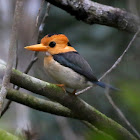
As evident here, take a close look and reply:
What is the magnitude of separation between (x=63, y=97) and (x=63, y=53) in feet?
1.67

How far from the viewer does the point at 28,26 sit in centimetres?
420

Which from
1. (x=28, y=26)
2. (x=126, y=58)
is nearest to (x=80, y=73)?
(x=126, y=58)

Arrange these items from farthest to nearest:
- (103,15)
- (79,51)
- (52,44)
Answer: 1. (79,51)
2. (103,15)
3. (52,44)

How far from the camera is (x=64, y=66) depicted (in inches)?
116

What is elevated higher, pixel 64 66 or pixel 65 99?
pixel 64 66

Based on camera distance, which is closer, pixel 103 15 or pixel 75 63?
pixel 75 63

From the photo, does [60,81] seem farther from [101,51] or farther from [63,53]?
[101,51]

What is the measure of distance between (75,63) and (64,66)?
0.35 feet

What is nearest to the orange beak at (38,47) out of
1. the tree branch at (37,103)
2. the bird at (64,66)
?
the bird at (64,66)

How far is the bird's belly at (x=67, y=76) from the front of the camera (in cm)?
288

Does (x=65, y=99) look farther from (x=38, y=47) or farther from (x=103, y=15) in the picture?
(x=103, y=15)

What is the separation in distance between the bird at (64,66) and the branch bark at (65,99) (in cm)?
13

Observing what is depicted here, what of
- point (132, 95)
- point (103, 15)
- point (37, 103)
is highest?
point (132, 95)

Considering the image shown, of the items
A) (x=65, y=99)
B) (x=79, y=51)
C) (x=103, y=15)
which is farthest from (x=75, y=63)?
(x=79, y=51)
